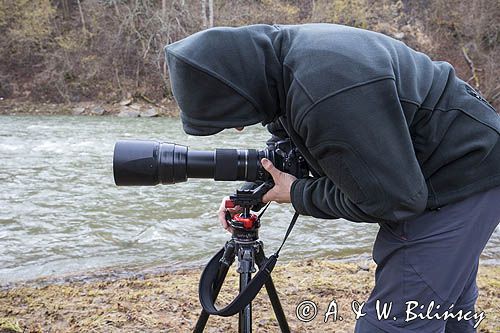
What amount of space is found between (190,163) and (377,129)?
62cm

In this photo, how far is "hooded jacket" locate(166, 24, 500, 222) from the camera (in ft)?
3.93

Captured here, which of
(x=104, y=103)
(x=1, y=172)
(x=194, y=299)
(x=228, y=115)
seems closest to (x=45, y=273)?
(x=194, y=299)

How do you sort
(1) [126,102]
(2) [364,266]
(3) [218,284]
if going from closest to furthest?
(3) [218,284]
(2) [364,266]
(1) [126,102]

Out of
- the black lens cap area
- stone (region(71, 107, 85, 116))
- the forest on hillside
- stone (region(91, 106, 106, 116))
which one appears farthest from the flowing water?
the forest on hillside

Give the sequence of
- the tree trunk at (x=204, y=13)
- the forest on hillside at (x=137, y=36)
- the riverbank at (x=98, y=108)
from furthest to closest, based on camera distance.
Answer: the tree trunk at (x=204, y=13) → the forest on hillside at (x=137, y=36) → the riverbank at (x=98, y=108)

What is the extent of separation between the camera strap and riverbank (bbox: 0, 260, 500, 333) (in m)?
0.62

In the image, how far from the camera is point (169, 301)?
260 centimetres

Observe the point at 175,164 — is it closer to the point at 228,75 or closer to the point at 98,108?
the point at 228,75

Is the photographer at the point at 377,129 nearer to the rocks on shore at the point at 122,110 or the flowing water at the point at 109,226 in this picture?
the flowing water at the point at 109,226

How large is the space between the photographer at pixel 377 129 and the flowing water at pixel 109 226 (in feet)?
7.99

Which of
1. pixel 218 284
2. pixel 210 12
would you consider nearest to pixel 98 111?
pixel 210 12

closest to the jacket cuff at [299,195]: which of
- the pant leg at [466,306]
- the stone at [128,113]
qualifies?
the pant leg at [466,306]

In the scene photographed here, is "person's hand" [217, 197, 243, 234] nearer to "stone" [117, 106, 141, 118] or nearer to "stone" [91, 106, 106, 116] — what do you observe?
"stone" [117, 106, 141, 118]

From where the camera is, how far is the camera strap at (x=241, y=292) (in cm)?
161
